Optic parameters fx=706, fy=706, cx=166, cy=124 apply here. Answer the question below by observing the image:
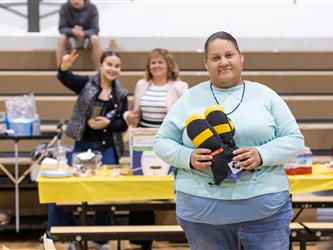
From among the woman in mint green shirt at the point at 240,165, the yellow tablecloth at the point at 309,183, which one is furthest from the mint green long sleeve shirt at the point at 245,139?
the yellow tablecloth at the point at 309,183

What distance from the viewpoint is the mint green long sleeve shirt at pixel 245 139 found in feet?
8.02

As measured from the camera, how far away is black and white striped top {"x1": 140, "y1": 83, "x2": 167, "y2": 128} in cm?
469

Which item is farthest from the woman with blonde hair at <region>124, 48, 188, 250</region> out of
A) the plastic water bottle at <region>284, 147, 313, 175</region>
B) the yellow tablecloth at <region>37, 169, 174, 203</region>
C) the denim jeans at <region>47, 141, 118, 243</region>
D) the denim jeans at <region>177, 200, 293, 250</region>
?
the denim jeans at <region>177, 200, 293, 250</region>

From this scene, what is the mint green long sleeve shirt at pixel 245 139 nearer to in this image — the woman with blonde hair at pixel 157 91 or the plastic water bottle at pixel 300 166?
the plastic water bottle at pixel 300 166

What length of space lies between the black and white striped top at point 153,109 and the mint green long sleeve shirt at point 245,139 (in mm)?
2099

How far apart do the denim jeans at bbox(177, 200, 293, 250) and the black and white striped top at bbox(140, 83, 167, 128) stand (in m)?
2.22

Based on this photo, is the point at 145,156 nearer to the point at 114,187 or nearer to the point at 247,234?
the point at 114,187

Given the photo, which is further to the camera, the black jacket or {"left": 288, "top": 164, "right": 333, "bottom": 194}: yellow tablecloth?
the black jacket

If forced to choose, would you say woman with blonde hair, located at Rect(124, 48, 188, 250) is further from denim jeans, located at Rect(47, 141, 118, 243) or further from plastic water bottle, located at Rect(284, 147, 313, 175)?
plastic water bottle, located at Rect(284, 147, 313, 175)

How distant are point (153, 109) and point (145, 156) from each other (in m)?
0.67

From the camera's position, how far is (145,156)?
161 inches

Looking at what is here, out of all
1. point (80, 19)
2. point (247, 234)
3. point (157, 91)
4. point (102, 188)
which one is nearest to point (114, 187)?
point (102, 188)

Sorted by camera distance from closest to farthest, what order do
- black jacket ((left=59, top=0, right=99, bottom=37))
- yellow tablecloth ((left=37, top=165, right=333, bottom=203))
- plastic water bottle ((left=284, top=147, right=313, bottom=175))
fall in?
yellow tablecloth ((left=37, top=165, right=333, bottom=203)) < plastic water bottle ((left=284, top=147, right=313, bottom=175)) < black jacket ((left=59, top=0, right=99, bottom=37))

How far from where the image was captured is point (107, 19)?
8.16 m
